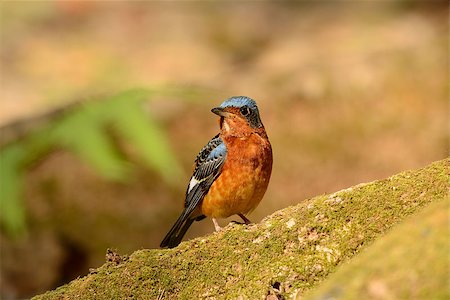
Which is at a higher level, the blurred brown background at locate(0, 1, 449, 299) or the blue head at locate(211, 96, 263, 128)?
the blue head at locate(211, 96, 263, 128)

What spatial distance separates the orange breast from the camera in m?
4.73

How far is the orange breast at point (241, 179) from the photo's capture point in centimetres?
473

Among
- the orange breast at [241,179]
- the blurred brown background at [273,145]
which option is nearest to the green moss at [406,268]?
the orange breast at [241,179]

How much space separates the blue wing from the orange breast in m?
0.04

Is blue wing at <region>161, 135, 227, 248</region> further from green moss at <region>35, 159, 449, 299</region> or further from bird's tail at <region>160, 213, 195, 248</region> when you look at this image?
green moss at <region>35, 159, 449, 299</region>

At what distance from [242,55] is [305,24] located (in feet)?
6.79

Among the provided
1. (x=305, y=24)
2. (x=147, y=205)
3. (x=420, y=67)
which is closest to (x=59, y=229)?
(x=147, y=205)

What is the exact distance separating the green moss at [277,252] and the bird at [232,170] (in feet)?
4.14

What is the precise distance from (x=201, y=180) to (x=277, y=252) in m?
1.75

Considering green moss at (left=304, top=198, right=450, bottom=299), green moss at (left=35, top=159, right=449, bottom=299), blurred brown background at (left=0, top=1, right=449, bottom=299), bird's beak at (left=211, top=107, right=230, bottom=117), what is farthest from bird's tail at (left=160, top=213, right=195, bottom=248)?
green moss at (left=304, top=198, right=450, bottom=299)

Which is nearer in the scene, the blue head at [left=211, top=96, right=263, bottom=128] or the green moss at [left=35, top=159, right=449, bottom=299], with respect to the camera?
the green moss at [left=35, top=159, right=449, bottom=299]

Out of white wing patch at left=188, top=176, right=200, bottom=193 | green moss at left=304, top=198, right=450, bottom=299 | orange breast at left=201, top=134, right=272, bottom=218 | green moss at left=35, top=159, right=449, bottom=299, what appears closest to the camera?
green moss at left=304, top=198, right=450, bottom=299

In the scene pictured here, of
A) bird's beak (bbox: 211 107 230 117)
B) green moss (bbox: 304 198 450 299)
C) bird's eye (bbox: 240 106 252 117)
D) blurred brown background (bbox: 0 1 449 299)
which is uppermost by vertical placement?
bird's beak (bbox: 211 107 230 117)

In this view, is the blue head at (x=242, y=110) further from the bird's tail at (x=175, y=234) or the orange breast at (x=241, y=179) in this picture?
the bird's tail at (x=175, y=234)
